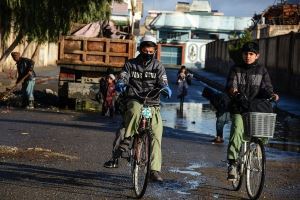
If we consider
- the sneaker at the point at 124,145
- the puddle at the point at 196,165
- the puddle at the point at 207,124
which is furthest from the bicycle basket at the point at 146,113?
the puddle at the point at 207,124

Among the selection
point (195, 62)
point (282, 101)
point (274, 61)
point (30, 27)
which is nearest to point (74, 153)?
point (30, 27)

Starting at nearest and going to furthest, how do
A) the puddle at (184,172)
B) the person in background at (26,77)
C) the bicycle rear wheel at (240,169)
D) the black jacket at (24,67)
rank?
the bicycle rear wheel at (240,169) → the puddle at (184,172) → the person in background at (26,77) → the black jacket at (24,67)

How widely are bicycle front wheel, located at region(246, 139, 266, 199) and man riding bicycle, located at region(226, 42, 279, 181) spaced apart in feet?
0.75

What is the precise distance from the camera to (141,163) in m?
7.35

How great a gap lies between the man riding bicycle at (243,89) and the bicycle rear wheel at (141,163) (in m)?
1.07

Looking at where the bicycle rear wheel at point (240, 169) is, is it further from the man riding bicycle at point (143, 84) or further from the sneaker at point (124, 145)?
the sneaker at point (124, 145)

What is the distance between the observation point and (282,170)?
1015 centimetres

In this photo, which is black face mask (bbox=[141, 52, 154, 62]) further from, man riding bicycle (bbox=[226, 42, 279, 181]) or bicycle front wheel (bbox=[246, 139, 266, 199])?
bicycle front wheel (bbox=[246, 139, 266, 199])

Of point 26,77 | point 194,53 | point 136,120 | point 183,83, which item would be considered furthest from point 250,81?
point 194,53

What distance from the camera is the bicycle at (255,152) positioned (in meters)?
7.22

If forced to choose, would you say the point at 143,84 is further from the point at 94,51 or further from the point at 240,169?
the point at 94,51

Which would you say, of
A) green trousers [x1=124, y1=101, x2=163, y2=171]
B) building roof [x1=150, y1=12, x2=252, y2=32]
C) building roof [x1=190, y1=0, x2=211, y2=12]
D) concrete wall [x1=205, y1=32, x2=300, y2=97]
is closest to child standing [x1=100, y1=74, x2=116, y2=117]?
green trousers [x1=124, y1=101, x2=163, y2=171]

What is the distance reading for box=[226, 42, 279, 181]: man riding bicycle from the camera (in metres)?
7.68

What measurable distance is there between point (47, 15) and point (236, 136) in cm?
1447
